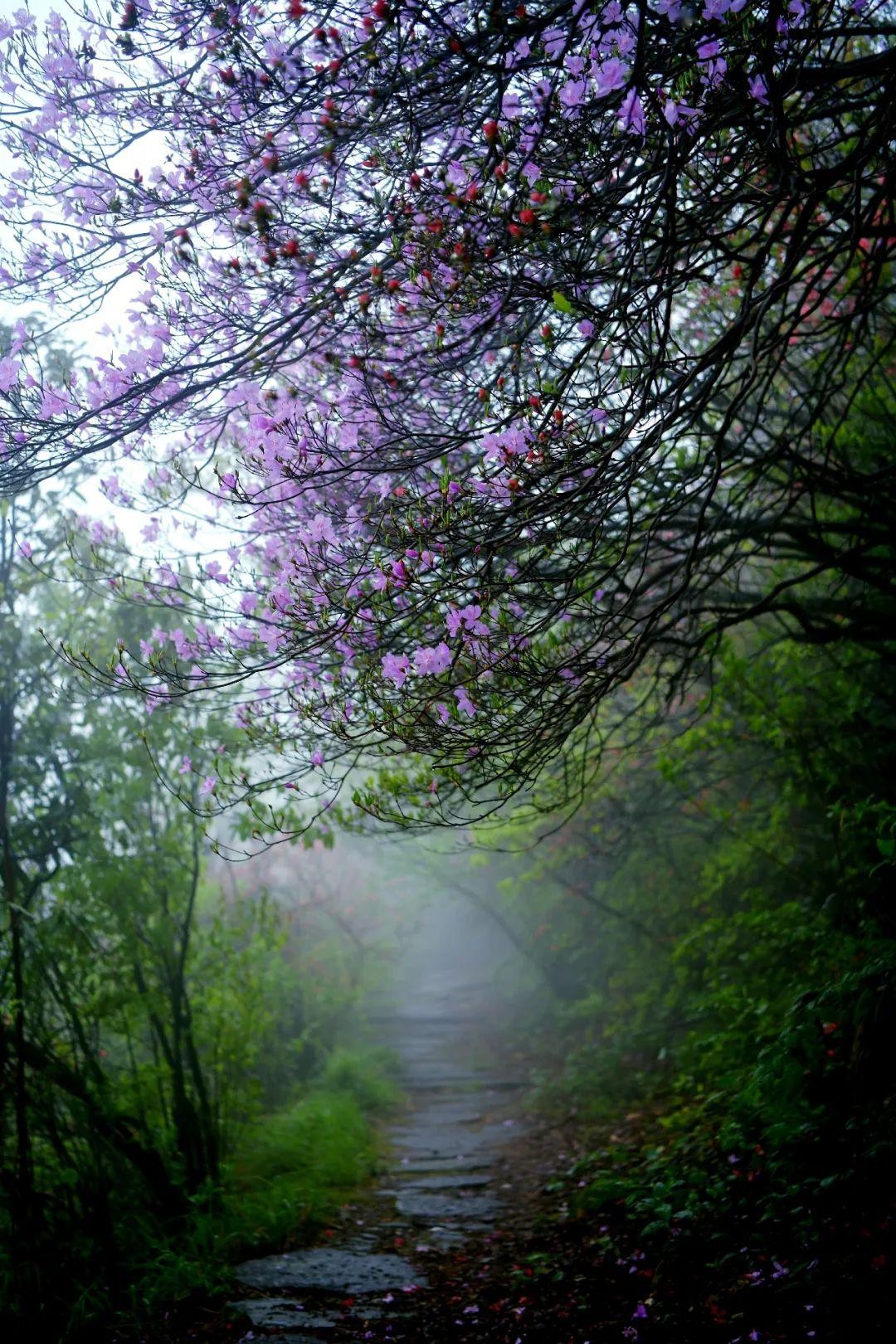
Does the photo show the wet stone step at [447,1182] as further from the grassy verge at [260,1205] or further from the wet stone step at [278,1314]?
the wet stone step at [278,1314]

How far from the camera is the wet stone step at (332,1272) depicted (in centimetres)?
509

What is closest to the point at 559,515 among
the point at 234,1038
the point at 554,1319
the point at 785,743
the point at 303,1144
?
the point at 554,1319

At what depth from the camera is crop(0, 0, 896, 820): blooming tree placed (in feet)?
9.06

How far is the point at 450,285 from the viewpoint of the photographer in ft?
10.5

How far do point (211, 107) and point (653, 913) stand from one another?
9587mm

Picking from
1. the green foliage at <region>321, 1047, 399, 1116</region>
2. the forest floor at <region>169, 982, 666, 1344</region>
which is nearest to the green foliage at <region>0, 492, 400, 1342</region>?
the forest floor at <region>169, 982, 666, 1344</region>

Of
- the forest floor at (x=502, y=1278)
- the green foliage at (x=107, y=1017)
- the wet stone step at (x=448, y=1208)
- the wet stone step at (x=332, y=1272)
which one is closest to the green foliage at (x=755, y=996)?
the forest floor at (x=502, y=1278)

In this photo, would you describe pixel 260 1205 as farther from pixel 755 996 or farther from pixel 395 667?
pixel 395 667

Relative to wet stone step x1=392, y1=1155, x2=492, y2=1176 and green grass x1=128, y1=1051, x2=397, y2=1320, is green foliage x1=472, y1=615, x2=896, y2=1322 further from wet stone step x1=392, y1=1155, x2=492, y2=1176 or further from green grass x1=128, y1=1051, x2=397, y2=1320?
green grass x1=128, y1=1051, x2=397, y2=1320

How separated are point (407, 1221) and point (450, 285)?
6.19 metres

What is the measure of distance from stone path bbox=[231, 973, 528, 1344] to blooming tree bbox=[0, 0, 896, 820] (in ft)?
9.18

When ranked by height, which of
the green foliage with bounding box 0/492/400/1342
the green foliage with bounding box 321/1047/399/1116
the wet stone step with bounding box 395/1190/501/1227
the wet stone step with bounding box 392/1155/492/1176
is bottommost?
the wet stone step with bounding box 392/1155/492/1176

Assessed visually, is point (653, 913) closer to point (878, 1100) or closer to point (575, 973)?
point (575, 973)

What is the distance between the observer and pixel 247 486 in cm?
445
